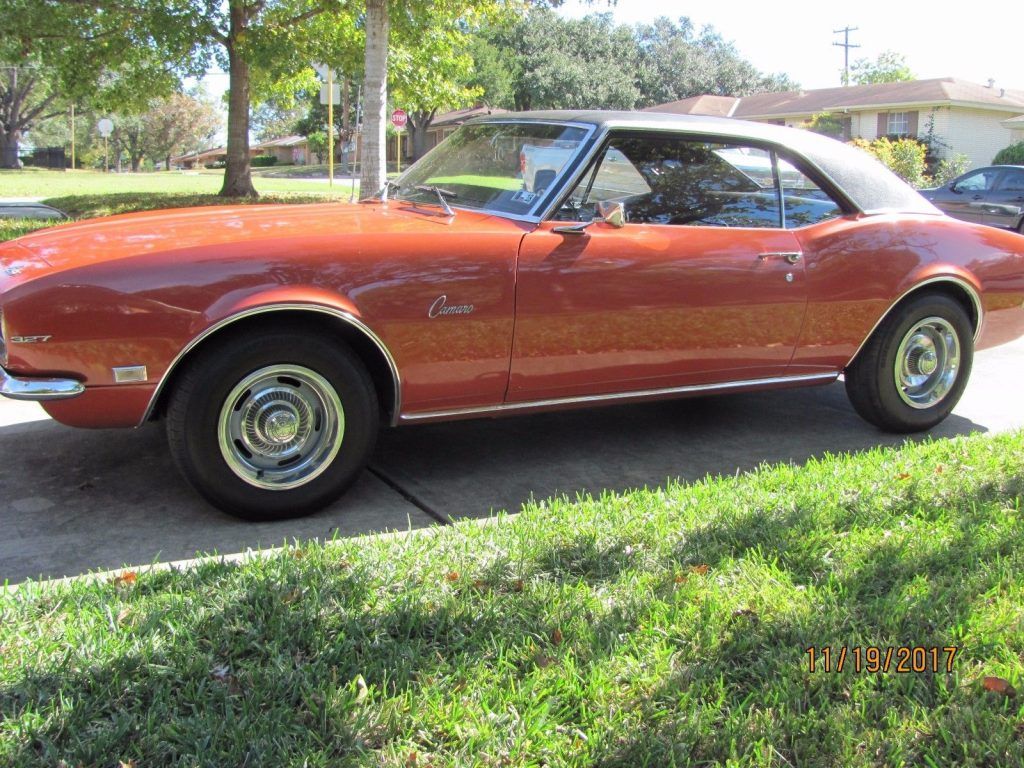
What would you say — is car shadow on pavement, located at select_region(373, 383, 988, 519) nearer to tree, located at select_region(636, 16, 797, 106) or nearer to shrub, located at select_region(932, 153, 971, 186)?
shrub, located at select_region(932, 153, 971, 186)

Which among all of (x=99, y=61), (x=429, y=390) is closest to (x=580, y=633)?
(x=429, y=390)

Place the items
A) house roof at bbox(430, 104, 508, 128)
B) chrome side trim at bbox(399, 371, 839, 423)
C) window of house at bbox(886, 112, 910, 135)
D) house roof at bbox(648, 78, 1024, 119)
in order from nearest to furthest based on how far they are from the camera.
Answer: chrome side trim at bbox(399, 371, 839, 423) < house roof at bbox(648, 78, 1024, 119) < window of house at bbox(886, 112, 910, 135) < house roof at bbox(430, 104, 508, 128)

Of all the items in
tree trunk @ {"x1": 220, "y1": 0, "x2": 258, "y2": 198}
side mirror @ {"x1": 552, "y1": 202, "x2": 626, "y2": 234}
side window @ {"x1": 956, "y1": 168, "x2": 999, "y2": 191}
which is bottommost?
side mirror @ {"x1": 552, "y1": 202, "x2": 626, "y2": 234}

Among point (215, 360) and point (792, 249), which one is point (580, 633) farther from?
point (792, 249)

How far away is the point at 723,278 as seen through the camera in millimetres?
4422

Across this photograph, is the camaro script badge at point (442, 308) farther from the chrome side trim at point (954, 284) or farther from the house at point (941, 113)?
the house at point (941, 113)

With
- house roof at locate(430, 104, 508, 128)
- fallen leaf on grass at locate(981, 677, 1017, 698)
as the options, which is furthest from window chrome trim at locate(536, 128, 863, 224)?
house roof at locate(430, 104, 508, 128)

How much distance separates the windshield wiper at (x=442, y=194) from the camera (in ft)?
14.0

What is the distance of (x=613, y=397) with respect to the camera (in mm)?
4383

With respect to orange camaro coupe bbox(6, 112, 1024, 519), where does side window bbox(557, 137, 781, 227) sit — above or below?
above

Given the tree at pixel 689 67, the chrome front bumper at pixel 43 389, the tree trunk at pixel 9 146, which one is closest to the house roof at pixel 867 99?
the tree at pixel 689 67

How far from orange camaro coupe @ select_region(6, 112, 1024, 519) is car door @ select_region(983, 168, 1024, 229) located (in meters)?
11.8

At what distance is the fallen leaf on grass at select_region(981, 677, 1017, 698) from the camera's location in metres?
2.48
